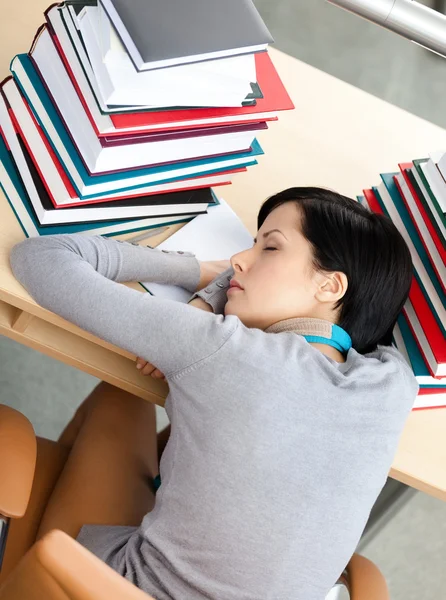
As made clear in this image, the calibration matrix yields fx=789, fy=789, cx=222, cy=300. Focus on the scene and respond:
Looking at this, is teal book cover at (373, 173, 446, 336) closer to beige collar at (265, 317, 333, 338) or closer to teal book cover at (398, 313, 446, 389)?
teal book cover at (398, 313, 446, 389)

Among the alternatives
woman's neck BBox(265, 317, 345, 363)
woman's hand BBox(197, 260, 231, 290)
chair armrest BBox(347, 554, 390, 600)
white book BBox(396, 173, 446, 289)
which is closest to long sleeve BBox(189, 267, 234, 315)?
woman's hand BBox(197, 260, 231, 290)

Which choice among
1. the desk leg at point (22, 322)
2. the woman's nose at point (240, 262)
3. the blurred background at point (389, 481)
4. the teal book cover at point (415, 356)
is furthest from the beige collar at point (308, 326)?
the blurred background at point (389, 481)

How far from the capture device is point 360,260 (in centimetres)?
124

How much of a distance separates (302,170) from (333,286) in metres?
0.43

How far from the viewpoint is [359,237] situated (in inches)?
49.5

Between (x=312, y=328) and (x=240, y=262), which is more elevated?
(x=240, y=262)

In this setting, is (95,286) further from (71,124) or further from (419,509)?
(419,509)

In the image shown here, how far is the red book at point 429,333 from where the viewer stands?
Result: 131cm

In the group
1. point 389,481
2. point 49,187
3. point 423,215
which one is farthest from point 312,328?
point 389,481

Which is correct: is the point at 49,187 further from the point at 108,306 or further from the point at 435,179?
the point at 435,179

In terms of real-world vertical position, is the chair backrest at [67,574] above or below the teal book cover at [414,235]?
below

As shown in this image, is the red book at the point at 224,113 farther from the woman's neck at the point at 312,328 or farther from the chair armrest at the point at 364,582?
the chair armrest at the point at 364,582

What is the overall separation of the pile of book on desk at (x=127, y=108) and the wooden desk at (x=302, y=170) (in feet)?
0.30

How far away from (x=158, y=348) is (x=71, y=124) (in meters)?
0.37
